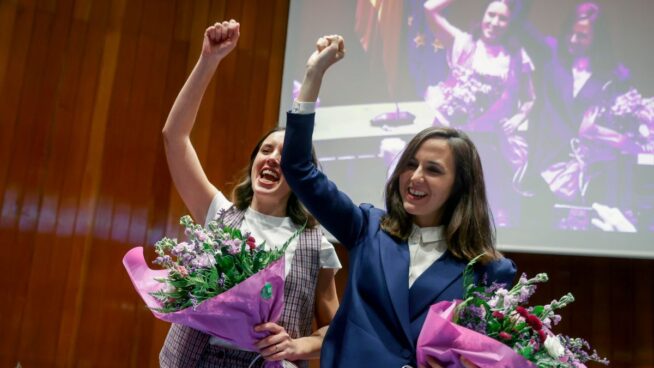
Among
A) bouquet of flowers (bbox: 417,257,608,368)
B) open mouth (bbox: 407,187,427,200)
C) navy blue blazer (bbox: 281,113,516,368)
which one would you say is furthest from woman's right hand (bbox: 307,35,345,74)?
bouquet of flowers (bbox: 417,257,608,368)

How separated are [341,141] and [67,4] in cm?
166

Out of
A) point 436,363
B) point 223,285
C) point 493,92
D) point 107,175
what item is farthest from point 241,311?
point 493,92

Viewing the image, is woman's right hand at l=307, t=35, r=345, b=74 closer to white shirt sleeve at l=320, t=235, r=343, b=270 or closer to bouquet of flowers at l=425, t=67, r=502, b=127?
white shirt sleeve at l=320, t=235, r=343, b=270

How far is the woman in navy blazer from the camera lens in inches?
57.2

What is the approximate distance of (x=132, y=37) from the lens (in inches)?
137

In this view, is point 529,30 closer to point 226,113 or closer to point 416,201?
point 226,113

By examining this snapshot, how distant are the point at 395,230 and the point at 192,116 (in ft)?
2.31

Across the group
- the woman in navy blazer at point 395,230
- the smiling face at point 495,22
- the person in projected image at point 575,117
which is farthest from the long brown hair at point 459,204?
the smiling face at point 495,22

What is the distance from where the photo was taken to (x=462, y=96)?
11.0 ft

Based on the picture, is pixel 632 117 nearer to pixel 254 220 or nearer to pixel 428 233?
pixel 428 233


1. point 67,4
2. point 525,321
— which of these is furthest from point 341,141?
point 525,321

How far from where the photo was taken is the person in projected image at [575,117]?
3.23 metres

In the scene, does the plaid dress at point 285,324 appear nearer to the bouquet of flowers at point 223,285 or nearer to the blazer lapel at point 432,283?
the bouquet of flowers at point 223,285

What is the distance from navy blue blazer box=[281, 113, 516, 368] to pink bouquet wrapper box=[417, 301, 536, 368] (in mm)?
99
